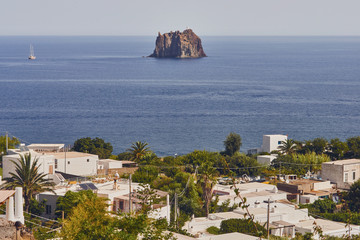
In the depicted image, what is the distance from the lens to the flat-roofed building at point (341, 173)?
45.8 metres

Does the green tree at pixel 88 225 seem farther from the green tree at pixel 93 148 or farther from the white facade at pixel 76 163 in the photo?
the green tree at pixel 93 148

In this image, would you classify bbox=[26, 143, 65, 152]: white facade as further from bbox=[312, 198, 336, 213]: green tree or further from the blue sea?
the blue sea

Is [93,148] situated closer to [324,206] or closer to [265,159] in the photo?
[265,159]

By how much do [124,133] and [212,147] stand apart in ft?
49.6

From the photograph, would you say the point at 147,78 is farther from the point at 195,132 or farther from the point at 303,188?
the point at 303,188

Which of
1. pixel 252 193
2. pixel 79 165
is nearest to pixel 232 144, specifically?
pixel 79 165

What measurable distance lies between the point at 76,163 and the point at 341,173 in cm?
1926

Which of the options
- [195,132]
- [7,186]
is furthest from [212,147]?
[7,186]

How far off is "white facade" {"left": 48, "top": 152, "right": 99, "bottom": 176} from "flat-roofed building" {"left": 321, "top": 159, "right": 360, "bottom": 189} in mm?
17051

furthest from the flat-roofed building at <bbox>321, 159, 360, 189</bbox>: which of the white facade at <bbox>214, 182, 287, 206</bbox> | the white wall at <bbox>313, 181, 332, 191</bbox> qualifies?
the white facade at <bbox>214, 182, 287, 206</bbox>

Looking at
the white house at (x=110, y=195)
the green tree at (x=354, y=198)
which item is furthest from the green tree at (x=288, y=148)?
the white house at (x=110, y=195)

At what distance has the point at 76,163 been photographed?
4600cm

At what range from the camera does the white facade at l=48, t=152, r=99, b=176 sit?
4470 centimetres

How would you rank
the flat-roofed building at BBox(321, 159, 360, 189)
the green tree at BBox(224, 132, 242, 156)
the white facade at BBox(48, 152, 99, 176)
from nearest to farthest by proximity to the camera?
the white facade at BBox(48, 152, 99, 176), the flat-roofed building at BBox(321, 159, 360, 189), the green tree at BBox(224, 132, 242, 156)
